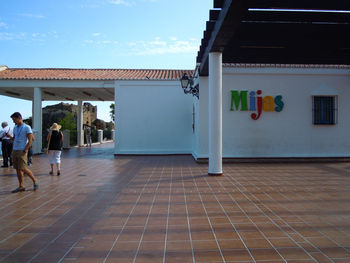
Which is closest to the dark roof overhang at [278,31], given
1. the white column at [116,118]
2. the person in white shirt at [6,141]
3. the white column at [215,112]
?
the white column at [215,112]

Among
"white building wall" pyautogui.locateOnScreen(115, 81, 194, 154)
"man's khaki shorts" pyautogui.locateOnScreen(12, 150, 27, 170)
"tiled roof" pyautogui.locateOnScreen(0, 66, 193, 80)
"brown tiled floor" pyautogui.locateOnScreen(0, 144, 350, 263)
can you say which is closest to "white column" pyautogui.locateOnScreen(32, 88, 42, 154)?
"tiled roof" pyautogui.locateOnScreen(0, 66, 193, 80)

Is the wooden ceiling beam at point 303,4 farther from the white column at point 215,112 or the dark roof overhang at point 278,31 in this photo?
the white column at point 215,112

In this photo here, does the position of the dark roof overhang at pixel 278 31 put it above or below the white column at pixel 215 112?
above

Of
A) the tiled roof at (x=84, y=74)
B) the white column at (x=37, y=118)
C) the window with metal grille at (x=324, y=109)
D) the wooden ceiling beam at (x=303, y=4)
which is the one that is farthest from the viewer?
the tiled roof at (x=84, y=74)

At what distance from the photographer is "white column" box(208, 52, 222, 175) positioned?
342 inches

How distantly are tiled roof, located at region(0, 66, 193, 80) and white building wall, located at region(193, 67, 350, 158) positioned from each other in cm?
567

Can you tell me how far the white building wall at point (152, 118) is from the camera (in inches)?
599

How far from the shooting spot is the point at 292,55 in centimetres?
991

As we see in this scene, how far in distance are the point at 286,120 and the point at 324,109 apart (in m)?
1.58

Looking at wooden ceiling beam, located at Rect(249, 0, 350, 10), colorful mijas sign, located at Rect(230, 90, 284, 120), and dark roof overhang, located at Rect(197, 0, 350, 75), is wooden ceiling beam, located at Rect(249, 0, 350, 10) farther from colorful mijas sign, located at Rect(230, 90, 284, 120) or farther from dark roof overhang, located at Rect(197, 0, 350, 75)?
colorful mijas sign, located at Rect(230, 90, 284, 120)

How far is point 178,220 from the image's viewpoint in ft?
15.1

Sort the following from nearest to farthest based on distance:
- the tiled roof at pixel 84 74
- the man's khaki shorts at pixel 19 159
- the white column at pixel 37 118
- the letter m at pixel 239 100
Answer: the man's khaki shorts at pixel 19 159, the letter m at pixel 239 100, the white column at pixel 37 118, the tiled roof at pixel 84 74

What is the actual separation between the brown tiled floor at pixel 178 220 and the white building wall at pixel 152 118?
7.16 meters

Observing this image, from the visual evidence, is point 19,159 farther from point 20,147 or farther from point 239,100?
point 239,100
